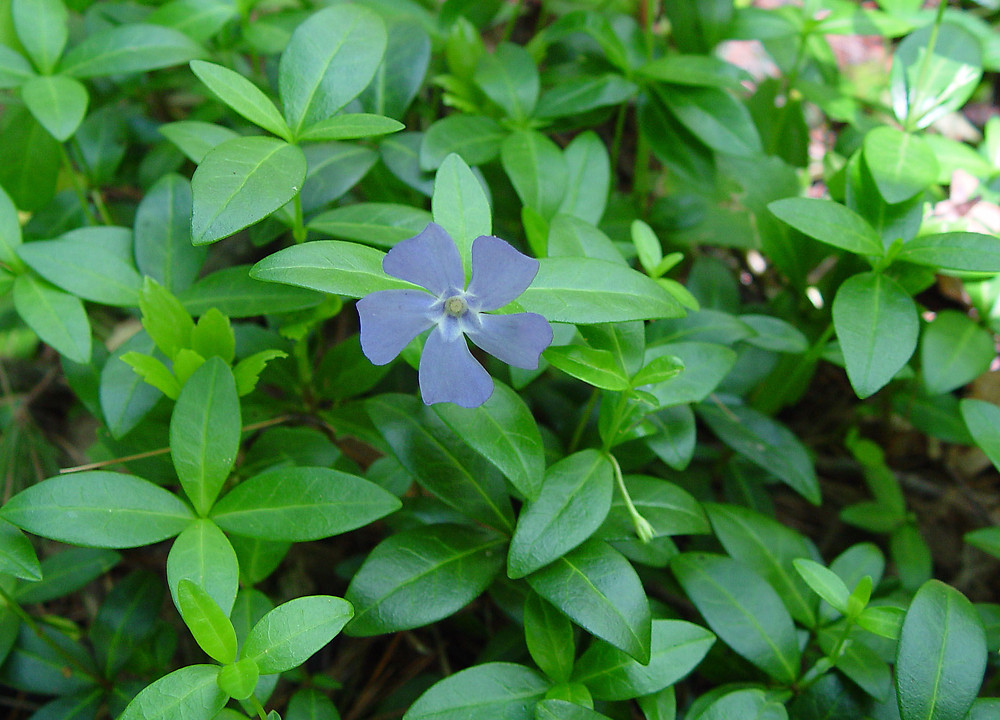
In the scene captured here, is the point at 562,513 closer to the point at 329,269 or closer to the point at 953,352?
the point at 329,269

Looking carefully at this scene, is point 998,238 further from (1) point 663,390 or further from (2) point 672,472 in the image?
(2) point 672,472

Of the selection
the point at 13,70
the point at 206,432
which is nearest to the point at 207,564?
the point at 206,432

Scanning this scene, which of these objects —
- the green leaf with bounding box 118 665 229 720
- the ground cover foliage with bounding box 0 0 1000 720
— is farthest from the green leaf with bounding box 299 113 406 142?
the green leaf with bounding box 118 665 229 720

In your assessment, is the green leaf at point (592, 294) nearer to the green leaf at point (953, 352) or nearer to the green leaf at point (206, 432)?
the green leaf at point (206, 432)

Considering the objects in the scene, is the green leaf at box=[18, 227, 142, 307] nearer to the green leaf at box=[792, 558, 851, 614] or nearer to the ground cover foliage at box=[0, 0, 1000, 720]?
the ground cover foliage at box=[0, 0, 1000, 720]

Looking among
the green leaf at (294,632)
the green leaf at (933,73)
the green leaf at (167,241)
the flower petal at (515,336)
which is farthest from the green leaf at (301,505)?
the green leaf at (933,73)

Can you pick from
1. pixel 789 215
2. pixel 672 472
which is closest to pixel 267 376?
pixel 672 472

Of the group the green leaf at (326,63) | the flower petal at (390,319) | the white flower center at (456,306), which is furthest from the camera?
the green leaf at (326,63)
